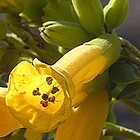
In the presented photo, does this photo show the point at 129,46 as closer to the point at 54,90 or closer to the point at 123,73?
the point at 123,73

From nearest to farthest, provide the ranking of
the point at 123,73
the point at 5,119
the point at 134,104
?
the point at 5,119 → the point at 123,73 → the point at 134,104

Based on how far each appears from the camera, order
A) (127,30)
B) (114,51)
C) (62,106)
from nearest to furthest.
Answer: (62,106), (114,51), (127,30)

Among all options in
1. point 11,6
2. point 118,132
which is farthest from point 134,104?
point 11,6

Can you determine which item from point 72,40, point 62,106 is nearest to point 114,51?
point 72,40

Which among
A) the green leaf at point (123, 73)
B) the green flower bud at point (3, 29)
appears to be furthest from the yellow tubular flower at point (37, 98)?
the green flower bud at point (3, 29)

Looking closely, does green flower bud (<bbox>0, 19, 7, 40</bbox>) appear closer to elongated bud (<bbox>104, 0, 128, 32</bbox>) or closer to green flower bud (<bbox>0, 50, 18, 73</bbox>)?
green flower bud (<bbox>0, 50, 18, 73</bbox>)

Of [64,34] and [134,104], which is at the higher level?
[64,34]

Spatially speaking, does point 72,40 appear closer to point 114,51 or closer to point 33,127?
point 114,51

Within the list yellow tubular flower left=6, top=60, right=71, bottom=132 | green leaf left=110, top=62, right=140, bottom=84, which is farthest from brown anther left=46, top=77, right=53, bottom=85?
green leaf left=110, top=62, right=140, bottom=84
